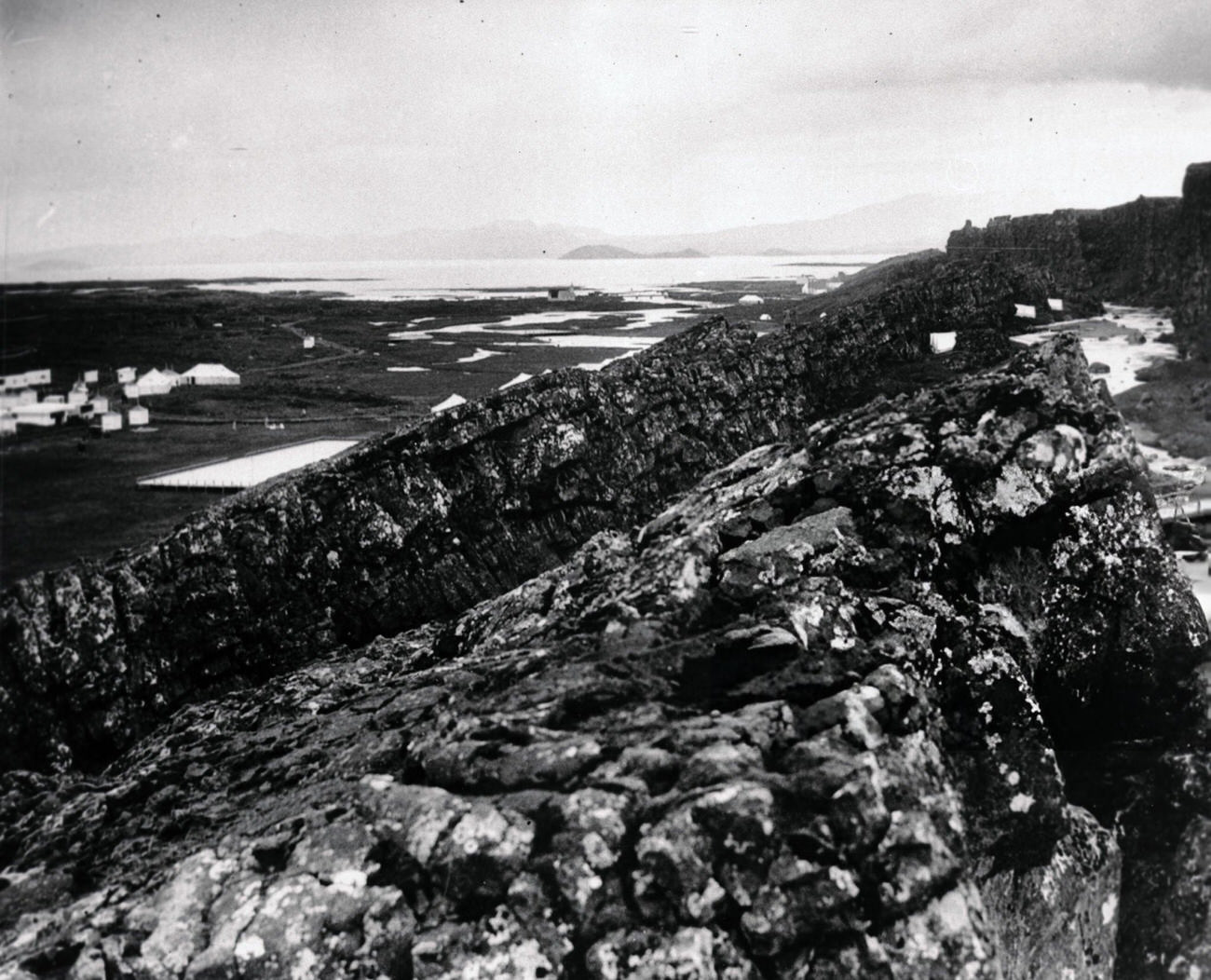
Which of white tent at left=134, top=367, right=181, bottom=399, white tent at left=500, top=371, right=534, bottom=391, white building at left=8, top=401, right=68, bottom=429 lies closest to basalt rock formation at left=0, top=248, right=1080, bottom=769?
white tent at left=500, top=371, right=534, bottom=391

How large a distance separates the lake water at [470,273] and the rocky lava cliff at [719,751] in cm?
520

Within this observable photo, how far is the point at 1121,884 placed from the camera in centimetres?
576

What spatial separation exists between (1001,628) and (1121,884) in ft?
7.79

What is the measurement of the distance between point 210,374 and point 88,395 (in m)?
2.01

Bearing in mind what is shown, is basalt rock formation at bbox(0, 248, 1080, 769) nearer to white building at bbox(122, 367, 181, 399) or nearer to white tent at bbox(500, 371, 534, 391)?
white tent at bbox(500, 371, 534, 391)

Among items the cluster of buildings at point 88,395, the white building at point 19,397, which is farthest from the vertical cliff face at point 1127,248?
the white building at point 19,397

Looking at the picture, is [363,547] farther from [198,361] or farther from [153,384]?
[198,361]

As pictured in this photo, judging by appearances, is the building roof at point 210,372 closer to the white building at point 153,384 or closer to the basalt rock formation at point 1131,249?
the white building at point 153,384

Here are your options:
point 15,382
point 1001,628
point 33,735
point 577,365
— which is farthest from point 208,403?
point 1001,628

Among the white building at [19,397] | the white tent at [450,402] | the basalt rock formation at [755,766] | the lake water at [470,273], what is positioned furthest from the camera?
the white tent at [450,402]

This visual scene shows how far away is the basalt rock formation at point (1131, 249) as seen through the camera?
859 inches

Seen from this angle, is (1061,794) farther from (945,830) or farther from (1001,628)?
(945,830)

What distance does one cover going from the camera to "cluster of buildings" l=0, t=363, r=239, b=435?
382 inches

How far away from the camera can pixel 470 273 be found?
1473cm
